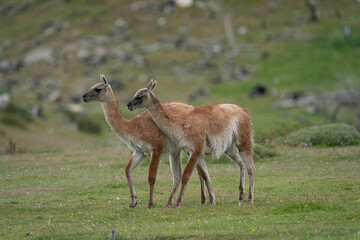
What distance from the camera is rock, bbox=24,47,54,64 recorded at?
209ft

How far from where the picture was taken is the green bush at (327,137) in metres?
21.2

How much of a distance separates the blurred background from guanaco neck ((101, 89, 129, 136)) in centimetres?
1557

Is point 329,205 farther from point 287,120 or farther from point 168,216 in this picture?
point 287,120

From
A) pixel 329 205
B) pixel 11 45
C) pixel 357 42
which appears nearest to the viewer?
pixel 329 205

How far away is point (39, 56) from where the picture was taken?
2547 inches

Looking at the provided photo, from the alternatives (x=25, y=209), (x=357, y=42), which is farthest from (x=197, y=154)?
(x=357, y=42)

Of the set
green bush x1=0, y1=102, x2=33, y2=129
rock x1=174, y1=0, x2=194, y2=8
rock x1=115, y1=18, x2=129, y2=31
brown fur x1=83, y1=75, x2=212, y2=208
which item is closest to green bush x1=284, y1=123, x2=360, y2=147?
brown fur x1=83, y1=75, x2=212, y2=208

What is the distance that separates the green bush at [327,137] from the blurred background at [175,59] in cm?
637

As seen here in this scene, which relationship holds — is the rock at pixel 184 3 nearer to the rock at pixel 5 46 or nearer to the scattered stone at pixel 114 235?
the rock at pixel 5 46

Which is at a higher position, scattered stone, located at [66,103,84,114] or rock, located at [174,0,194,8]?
rock, located at [174,0,194,8]

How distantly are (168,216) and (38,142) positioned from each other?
20.6 meters

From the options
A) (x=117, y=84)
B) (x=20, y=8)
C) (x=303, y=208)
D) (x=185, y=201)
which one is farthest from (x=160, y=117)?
(x=20, y=8)

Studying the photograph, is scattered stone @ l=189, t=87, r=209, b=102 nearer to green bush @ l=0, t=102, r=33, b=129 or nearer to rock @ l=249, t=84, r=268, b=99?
rock @ l=249, t=84, r=268, b=99

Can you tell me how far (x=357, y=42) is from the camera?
171 feet
